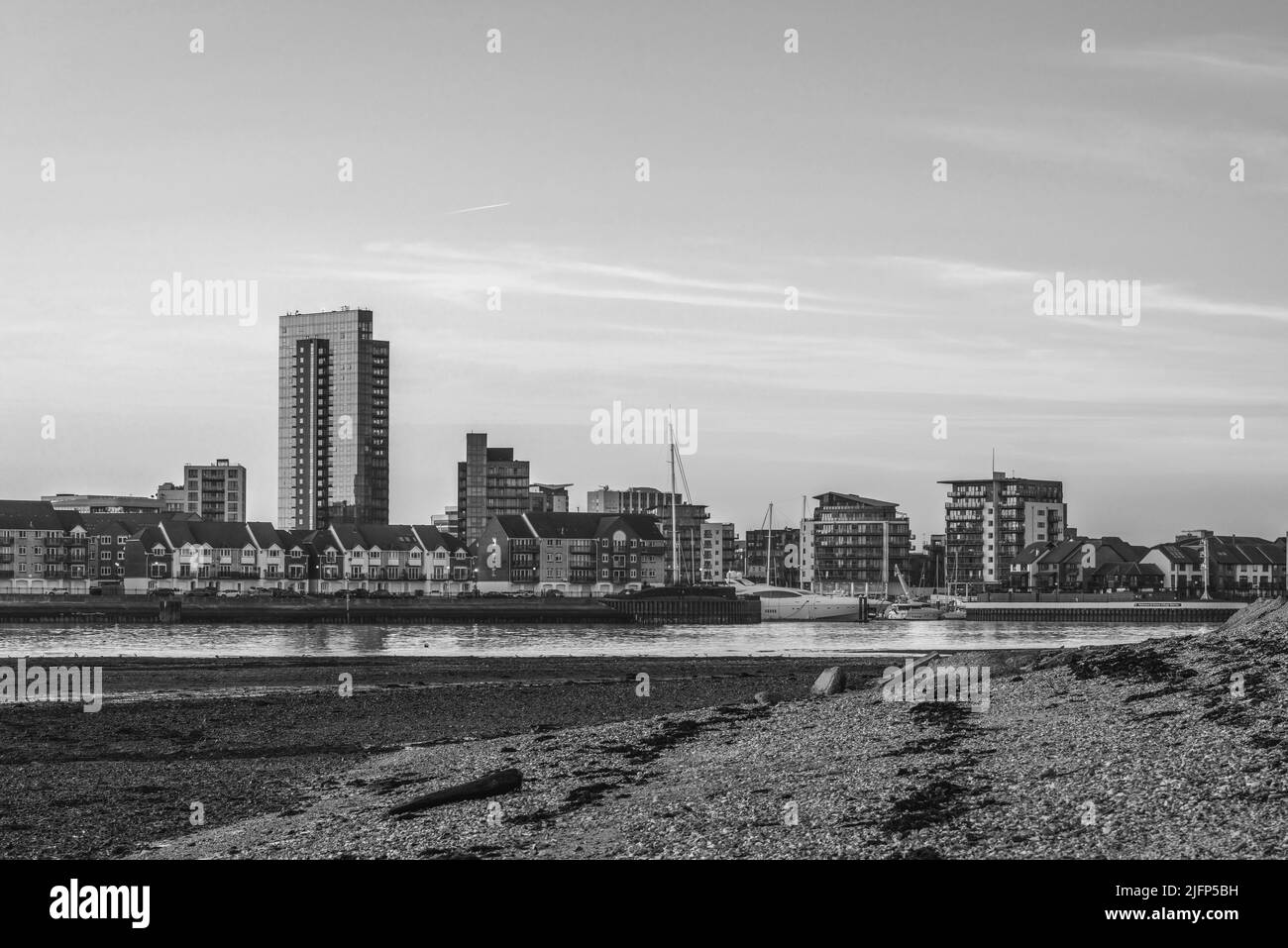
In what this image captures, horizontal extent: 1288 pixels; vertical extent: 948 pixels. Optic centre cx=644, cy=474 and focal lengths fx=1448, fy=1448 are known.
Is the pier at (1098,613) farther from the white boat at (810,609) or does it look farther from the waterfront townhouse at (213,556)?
the waterfront townhouse at (213,556)

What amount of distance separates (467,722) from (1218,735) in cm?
2310

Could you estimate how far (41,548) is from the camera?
18800cm

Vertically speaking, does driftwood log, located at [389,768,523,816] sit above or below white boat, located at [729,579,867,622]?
above

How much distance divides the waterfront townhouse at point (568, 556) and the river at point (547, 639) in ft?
171

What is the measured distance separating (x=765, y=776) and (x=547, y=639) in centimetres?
7661

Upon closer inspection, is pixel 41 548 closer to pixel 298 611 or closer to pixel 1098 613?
pixel 298 611

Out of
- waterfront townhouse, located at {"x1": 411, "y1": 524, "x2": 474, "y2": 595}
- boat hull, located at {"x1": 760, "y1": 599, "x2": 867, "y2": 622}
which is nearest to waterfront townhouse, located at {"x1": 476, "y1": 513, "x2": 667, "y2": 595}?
waterfront townhouse, located at {"x1": 411, "y1": 524, "x2": 474, "y2": 595}

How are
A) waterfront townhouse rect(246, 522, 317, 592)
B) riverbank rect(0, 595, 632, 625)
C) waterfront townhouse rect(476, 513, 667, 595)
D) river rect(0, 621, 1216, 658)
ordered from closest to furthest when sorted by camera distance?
river rect(0, 621, 1216, 658) → riverbank rect(0, 595, 632, 625) → waterfront townhouse rect(246, 522, 317, 592) → waterfront townhouse rect(476, 513, 667, 595)

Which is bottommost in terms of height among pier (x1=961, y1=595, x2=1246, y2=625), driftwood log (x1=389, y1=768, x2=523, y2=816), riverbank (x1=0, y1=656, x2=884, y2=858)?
pier (x1=961, y1=595, x2=1246, y2=625)

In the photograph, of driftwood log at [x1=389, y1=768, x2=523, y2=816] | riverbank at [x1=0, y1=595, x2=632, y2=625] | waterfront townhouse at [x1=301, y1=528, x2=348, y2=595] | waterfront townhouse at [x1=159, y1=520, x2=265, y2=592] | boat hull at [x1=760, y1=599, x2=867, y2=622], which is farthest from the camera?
waterfront townhouse at [x1=301, y1=528, x2=348, y2=595]

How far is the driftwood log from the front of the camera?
980 inches

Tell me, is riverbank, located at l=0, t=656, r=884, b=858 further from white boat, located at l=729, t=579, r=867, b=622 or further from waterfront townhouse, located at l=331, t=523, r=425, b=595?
waterfront townhouse, located at l=331, t=523, r=425, b=595

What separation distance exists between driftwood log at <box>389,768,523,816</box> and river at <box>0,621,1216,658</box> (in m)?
52.9
